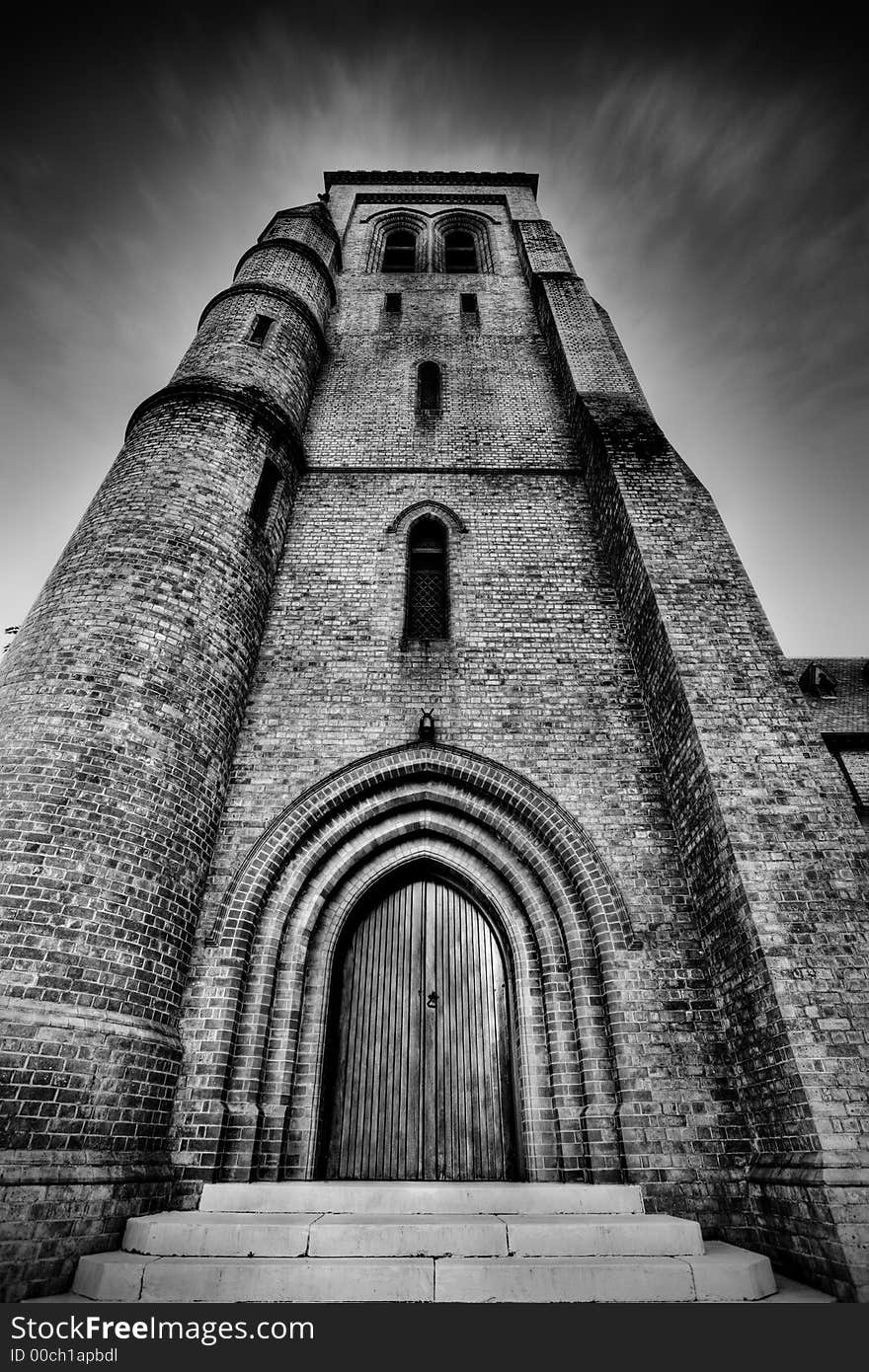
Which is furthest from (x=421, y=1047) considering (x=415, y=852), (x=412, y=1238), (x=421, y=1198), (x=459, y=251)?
(x=459, y=251)

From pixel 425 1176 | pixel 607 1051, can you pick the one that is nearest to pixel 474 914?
pixel 607 1051

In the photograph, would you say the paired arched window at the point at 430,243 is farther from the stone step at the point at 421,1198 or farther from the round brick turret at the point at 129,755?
the stone step at the point at 421,1198

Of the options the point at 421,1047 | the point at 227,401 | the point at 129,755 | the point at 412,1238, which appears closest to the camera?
the point at 412,1238

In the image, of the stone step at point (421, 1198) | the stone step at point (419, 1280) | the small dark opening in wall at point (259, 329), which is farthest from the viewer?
the small dark opening in wall at point (259, 329)

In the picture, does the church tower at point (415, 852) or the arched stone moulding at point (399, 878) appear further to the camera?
the arched stone moulding at point (399, 878)

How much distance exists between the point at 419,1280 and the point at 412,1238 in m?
0.25

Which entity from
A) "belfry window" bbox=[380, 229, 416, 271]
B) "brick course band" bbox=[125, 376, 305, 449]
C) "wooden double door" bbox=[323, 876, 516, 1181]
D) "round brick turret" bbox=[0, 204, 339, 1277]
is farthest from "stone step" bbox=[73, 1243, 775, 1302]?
"belfry window" bbox=[380, 229, 416, 271]

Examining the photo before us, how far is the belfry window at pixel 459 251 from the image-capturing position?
13.1 metres

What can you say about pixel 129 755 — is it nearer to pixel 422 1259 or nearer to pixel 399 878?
pixel 399 878

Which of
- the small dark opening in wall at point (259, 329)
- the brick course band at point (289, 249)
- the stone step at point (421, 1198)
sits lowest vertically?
the stone step at point (421, 1198)

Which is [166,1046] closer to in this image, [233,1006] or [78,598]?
[233,1006]

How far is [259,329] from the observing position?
28.4 ft

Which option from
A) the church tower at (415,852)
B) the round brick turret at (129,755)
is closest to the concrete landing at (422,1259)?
the church tower at (415,852)

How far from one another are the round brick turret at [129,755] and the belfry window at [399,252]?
23.6ft
